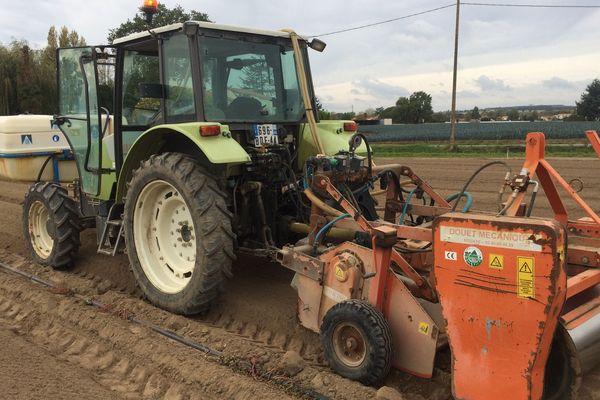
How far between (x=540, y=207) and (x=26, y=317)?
291 inches

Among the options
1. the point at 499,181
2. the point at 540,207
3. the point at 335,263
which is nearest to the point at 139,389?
the point at 335,263

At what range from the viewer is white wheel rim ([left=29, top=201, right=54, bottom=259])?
5.63 meters

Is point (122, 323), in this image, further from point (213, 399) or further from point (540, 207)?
point (540, 207)

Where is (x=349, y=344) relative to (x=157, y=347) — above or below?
above

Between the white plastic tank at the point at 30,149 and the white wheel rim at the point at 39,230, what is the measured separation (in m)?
0.46

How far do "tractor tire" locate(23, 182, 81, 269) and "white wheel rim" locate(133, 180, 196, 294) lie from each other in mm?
1391

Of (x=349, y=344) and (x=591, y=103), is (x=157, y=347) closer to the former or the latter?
(x=349, y=344)

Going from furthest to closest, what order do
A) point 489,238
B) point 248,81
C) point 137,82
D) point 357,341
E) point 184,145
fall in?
point 137,82, point 248,81, point 184,145, point 357,341, point 489,238

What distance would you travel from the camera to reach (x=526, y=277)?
2.37 meters

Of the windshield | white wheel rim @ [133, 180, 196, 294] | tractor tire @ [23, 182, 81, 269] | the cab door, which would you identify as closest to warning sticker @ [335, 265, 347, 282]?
white wheel rim @ [133, 180, 196, 294]

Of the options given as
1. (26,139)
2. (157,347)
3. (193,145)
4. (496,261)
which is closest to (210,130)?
(193,145)

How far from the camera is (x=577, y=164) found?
15164 mm

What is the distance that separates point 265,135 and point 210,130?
0.69m

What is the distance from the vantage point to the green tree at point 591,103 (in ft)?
195
